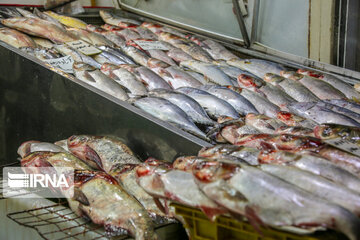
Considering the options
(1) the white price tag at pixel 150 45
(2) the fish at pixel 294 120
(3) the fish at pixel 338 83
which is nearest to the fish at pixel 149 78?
(1) the white price tag at pixel 150 45

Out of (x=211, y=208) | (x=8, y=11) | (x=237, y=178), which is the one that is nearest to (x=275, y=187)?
(x=237, y=178)

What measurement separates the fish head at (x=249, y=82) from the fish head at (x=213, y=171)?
2719 millimetres

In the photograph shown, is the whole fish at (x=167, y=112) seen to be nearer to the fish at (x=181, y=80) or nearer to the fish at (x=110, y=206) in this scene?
the fish at (x=181, y=80)

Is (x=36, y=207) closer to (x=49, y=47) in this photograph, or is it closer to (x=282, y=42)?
(x=49, y=47)

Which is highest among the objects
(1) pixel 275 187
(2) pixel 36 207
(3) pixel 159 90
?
(1) pixel 275 187

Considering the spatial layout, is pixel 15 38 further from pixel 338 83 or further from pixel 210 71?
pixel 338 83

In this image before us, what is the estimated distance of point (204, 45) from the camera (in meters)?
5.91

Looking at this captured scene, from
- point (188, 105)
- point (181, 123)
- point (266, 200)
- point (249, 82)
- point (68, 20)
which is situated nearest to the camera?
point (266, 200)

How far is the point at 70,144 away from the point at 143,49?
2.24 m

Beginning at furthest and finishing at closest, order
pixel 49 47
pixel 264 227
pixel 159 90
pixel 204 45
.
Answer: pixel 204 45 → pixel 49 47 → pixel 159 90 → pixel 264 227

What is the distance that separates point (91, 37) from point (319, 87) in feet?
8.85

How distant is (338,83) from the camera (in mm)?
4676

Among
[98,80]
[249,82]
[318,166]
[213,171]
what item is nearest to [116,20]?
[98,80]

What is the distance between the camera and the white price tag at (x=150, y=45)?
18.1ft
